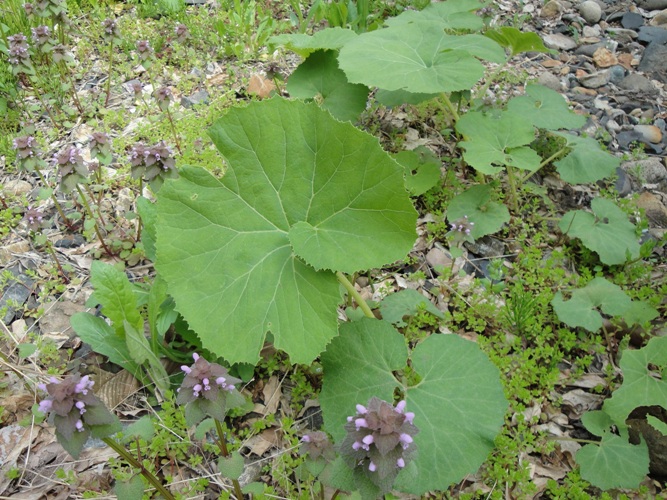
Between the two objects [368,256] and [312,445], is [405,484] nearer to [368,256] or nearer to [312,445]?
[312,445]

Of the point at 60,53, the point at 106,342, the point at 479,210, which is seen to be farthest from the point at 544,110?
the point at 60,53

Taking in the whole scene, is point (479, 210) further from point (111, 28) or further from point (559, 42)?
point (111, 28)

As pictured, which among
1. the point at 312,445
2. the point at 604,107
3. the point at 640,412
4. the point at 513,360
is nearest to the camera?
the point at 312,445

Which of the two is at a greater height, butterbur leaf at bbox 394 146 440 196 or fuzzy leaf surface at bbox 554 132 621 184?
butterbur leaf at bbox 394 146 440 196

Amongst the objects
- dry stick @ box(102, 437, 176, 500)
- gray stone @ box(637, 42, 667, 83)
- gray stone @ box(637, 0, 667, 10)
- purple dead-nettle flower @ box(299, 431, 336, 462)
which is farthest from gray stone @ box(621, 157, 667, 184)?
dry stick @ box(102, 437, 176, 500)

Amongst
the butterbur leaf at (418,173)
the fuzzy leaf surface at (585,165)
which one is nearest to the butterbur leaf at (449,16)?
the butterbur leaf at (418,173)

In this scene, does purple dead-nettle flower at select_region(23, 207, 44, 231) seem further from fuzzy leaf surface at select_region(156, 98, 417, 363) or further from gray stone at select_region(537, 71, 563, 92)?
gray stone at select_region(537, 71, 563, 92)

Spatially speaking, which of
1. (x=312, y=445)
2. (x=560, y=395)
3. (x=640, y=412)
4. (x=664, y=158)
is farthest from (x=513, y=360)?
(x=664, y=158)
